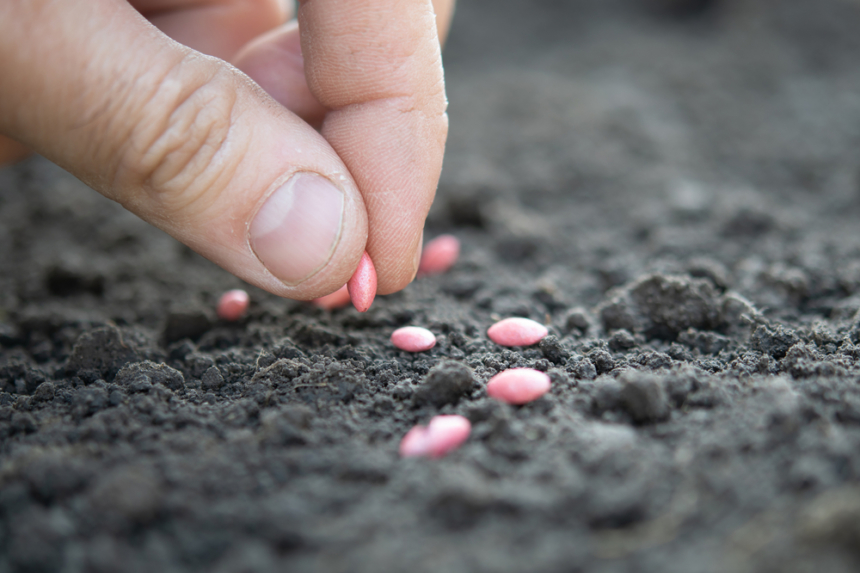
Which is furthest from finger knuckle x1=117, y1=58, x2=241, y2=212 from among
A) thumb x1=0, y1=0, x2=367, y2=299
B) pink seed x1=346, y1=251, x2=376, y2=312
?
pink seed x1=346, y1=251, x2=376, y2=312

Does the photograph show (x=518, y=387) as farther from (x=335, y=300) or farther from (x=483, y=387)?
(x=335, y=300)

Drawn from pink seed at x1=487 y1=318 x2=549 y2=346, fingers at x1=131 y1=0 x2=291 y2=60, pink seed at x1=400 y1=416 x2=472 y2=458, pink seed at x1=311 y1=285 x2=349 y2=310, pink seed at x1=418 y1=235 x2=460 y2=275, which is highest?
fingers at x1=131 y1=0 x2=291 y2=60

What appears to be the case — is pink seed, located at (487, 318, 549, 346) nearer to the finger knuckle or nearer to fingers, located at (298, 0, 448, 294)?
fingers, located at (298, 0, 448, 294)

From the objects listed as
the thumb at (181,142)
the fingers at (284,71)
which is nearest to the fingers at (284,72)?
the fingers at (284,71)

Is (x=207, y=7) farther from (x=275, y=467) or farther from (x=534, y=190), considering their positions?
(x=275, y=467)

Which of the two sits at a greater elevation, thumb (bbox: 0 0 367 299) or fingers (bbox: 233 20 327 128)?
fingers (bbox: 233 20 327 128)

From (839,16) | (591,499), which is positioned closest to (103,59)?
(591,499)
